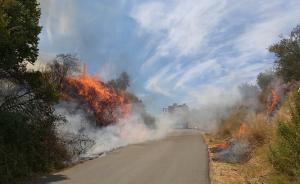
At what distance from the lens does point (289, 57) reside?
38625 millimetres

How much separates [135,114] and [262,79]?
70.6ft

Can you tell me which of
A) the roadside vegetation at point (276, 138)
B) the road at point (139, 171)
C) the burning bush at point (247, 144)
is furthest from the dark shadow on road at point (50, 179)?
the burning bush at point (247, 144)

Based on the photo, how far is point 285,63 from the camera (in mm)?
38844

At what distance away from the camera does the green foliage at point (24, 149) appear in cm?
1892

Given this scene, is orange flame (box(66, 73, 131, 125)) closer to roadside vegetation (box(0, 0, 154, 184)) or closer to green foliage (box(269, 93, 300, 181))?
roadside vegetation (box(0, 0, 154, 184))

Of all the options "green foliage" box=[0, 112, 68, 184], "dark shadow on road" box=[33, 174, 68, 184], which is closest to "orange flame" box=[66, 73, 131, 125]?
"green foliage" box=[0, 112, 68, 184]

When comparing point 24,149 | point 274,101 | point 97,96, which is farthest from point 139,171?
point 97,96

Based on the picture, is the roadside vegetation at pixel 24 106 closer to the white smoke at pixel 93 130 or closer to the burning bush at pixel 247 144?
the white smoke at pixel 93 130

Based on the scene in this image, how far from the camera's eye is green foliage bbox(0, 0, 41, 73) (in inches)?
772

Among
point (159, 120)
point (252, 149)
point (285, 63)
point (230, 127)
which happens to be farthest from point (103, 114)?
point (159, 120)

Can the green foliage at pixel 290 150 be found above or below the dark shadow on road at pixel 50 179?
above

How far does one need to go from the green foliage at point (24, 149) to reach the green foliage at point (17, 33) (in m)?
2.63

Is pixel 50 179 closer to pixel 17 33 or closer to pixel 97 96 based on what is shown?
pixel 17 33

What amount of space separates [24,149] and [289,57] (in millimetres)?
25951
